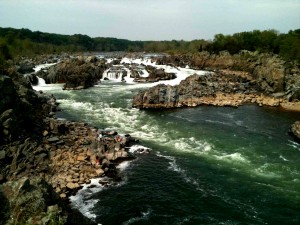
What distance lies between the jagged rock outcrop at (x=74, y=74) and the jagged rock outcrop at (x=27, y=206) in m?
62.6

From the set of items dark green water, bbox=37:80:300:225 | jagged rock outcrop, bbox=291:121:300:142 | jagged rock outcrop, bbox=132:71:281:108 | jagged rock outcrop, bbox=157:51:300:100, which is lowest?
dark green water, bbox=37:80:300:225

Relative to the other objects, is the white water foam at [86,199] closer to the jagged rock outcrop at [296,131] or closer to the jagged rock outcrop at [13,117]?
the jagged rock outcrop at [13,117]

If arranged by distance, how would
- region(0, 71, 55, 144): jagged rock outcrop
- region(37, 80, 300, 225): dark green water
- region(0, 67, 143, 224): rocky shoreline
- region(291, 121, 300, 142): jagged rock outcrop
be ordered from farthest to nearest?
region(291, 121, 300, 142): jagged rock outcrop
region(0, 71, 55, 144): jagged rock outcrop
region(37, 80, 300, 225): dark green water
region(0, 67, 143, 224): rocky shoreline

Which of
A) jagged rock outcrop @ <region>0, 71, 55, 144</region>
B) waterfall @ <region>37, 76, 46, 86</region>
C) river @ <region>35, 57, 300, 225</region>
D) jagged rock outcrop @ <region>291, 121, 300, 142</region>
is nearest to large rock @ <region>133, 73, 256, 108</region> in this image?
river @ <region>35, 57, 300, 225</region>

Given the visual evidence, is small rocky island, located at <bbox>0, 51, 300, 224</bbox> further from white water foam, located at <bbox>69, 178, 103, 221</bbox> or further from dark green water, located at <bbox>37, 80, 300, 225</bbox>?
dark green water, located at <bbox>37, 80, 300, 225</bbox>

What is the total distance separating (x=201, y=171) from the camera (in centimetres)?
3581

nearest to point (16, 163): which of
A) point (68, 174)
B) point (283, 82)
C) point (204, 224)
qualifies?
point (68, 174)

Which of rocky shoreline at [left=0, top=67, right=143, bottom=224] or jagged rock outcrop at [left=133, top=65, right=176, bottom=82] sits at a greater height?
jagged rock outcrop at [left=133, top=65, right=176, bottom=82]

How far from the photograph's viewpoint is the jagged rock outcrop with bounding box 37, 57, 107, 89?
272ft

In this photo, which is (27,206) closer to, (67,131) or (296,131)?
(67,131)

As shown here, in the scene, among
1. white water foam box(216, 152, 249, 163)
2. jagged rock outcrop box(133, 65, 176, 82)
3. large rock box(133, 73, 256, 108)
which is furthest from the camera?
jagged rock outcrop box(133, 65, 176, 82)

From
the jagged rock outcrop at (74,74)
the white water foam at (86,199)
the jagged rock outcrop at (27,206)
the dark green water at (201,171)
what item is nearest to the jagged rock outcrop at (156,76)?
the jagged rock outcrop at (74,74)

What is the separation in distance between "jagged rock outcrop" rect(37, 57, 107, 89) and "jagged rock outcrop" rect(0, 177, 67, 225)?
62648mm

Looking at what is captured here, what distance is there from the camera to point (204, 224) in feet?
86.6
